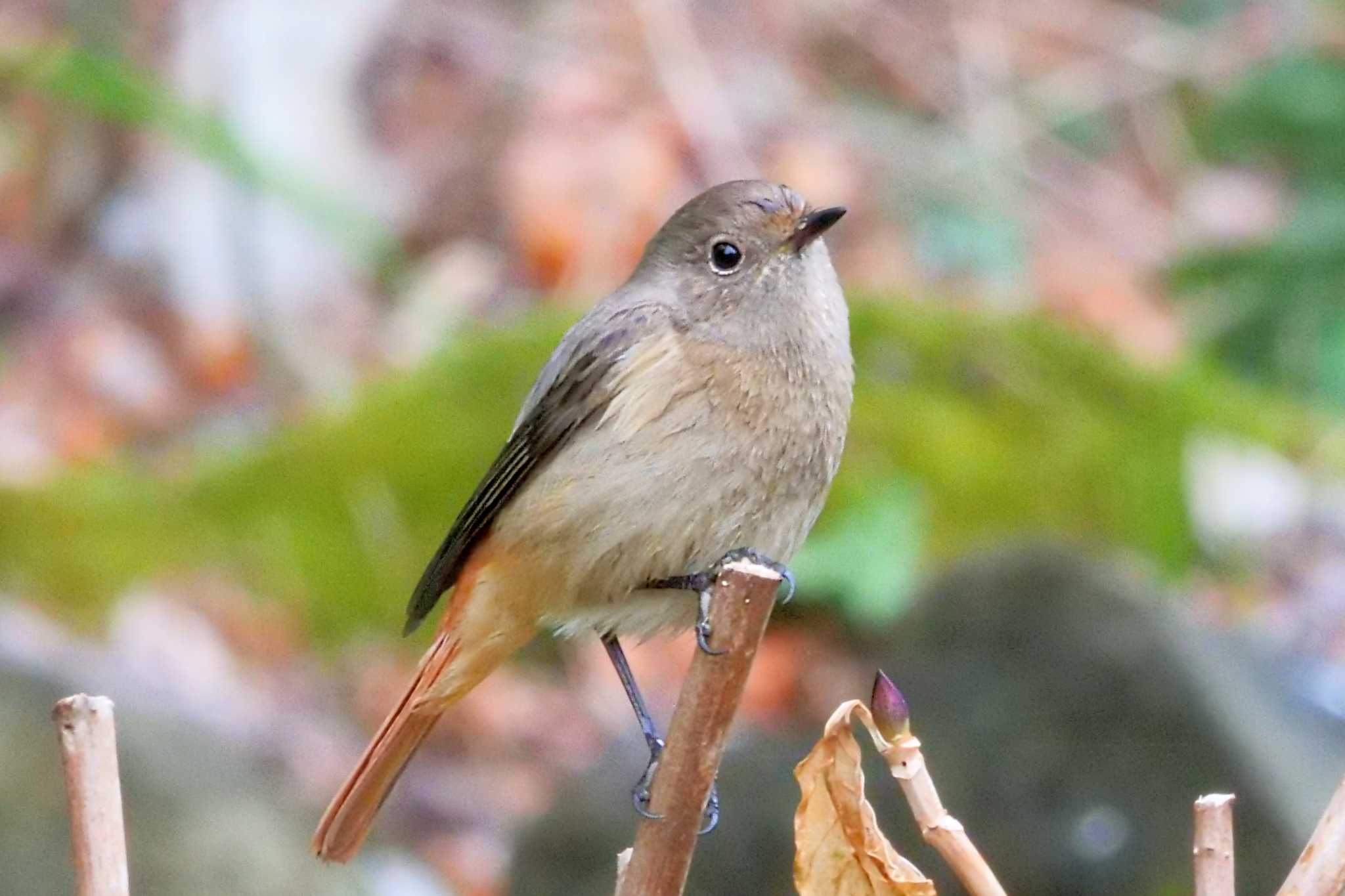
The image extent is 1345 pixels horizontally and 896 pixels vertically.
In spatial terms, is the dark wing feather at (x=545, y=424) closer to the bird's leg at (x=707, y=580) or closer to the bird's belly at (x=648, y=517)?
the bird's belly at (x=648, y=517)

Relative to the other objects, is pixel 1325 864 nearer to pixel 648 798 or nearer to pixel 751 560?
pixel 648 798

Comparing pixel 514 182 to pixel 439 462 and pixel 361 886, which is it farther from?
pixel 361 886

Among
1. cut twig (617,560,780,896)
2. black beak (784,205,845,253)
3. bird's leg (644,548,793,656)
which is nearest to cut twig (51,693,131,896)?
cut twig (617,560,780,896)

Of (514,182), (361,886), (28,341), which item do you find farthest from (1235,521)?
(28,341)

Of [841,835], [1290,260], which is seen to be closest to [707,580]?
[841,835]

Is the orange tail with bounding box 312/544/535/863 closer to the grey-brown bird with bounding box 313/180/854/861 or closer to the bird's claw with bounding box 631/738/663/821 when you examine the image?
the grey-brown bird with bounding box 313/180/854/861

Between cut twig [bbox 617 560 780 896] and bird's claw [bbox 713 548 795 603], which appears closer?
cut twig [bbox 617 560 780 896]
